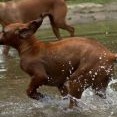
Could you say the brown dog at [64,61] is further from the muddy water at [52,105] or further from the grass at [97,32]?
the grass at [97,32]

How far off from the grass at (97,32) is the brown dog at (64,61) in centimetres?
495

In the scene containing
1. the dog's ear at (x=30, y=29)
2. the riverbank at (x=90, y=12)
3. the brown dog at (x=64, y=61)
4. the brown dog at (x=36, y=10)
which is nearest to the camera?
the brown dog at (x=64, y=61)

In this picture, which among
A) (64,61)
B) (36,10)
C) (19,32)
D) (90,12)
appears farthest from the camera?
(90,12)

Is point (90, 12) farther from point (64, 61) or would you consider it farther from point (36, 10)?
point (64, 61)

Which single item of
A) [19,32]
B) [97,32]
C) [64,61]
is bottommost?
[97,32]

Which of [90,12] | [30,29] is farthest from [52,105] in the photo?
[90,12]

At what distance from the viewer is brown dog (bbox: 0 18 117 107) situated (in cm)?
711

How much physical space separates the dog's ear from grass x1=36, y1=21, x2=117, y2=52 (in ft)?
16.5

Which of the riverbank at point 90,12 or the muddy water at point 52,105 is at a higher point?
the muddy water at point 52,105

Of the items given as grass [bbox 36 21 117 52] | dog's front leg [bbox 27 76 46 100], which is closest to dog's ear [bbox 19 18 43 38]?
dog's front leg [bbox 27 76 46 100]

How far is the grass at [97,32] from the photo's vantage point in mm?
13427

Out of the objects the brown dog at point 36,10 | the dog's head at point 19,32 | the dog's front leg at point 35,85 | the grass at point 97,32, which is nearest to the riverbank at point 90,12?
the grass at point 97,32

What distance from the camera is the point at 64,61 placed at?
729 centimetres

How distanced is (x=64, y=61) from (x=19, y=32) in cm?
69
